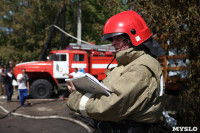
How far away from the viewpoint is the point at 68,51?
10.3 m

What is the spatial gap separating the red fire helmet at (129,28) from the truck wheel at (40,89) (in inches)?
350

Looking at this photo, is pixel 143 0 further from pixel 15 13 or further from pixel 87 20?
pixel 87 20

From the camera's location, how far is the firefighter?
4.33ft

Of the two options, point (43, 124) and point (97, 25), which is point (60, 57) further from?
point (97, 25)

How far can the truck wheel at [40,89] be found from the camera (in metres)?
9.98

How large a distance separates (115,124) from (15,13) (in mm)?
16330

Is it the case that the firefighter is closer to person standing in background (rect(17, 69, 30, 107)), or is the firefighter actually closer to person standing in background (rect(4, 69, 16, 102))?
person standing in background (rect(17, 69, 30, 107))

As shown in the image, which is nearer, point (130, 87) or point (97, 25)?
point (130, 87)

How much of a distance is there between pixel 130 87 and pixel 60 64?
361 inches

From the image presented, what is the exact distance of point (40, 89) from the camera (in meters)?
10.1

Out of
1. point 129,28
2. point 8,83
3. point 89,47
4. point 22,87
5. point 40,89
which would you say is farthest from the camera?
point 89,47

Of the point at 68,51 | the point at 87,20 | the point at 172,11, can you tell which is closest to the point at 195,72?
the point at 172,11

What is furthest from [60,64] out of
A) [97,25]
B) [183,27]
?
[183,27]

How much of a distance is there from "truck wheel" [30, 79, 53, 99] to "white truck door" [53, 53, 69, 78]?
24.3 inches
